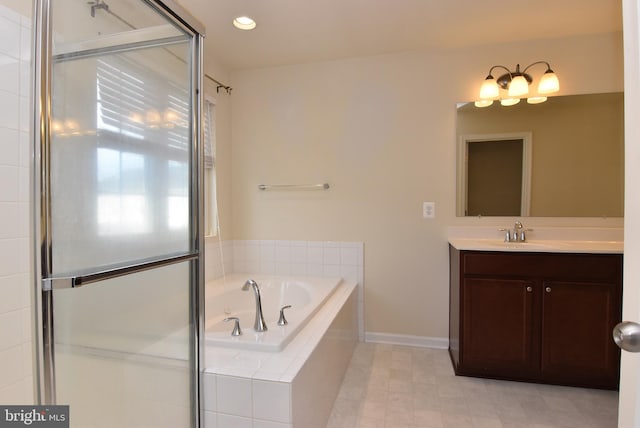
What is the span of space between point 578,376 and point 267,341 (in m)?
1.87

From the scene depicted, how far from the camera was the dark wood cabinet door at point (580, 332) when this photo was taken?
1.85 m

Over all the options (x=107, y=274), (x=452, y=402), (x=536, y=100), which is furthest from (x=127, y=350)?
(x=536, y=100)

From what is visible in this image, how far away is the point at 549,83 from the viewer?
2.21 m

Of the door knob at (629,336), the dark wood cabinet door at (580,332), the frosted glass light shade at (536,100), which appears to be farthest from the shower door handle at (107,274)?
the frosted glass light shade at (536,100)

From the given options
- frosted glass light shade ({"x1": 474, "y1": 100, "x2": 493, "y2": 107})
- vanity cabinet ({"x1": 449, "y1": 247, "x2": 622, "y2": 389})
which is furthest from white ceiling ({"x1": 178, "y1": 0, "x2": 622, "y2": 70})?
vanity cabinet ({"x1": 449, "y1": 247, "x2": 622, "y2": 389})

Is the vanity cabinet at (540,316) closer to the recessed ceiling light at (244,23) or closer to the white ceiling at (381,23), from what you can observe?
the white ceiling at (381,23)

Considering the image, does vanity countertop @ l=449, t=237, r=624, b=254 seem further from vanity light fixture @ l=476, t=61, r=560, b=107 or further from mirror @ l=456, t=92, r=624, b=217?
vanity light fixture @ l=476, t=61, r=560, b=107

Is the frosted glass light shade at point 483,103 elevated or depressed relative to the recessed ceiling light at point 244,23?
depressed

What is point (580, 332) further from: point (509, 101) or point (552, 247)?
point (509, 101)

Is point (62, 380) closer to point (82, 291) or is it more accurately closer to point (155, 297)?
point (82, 291)

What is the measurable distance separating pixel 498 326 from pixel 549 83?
168 cm

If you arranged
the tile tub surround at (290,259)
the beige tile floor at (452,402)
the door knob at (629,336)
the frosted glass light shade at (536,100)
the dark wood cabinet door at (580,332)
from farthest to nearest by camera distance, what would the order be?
the tile tub surround at (290,259)
the frosted glass light shade at (536,100)
the dark wood cabinet door at (580,332)
the beige tile floor at (452,402)
the door knob at (629,336)

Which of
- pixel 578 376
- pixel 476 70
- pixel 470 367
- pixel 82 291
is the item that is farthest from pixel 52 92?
pixel 578 376

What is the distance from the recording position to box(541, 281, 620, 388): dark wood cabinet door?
1.85m
